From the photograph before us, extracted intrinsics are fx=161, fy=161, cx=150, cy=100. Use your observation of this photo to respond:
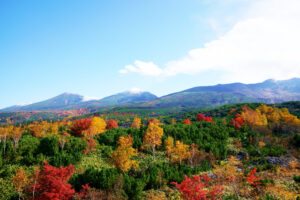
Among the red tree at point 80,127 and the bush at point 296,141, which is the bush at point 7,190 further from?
the bush at point 296,141

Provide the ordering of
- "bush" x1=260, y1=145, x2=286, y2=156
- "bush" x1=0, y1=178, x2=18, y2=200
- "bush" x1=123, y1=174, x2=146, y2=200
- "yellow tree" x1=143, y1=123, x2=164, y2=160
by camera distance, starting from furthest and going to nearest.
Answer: "yellow tree" x1=143, y1=123, x2=164, y2=160 → "bush" x1=260, y1=145, x2=286, y2=156 → "bush" x1=0, y1=178, x2=18, y2=200 → "bush" x1=123, y1=174, x2=146, y2=200

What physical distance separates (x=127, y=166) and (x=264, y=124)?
153 ft

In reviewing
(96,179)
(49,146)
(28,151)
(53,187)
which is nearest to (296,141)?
(96,179)

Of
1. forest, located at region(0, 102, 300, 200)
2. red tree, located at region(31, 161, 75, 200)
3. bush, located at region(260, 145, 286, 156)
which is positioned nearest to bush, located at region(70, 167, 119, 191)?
forest, located at region(0, 102, 300, 200)

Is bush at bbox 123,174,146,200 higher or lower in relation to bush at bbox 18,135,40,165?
lower

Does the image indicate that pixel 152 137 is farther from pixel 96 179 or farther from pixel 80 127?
pixel 80 127

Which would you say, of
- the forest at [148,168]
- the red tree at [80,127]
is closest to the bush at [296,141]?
the forest at [148,168]

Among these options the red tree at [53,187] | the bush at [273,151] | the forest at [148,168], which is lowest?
the bush at [273,151]

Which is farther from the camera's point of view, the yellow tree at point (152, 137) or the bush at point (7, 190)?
the yellow tree at point (152, 137)

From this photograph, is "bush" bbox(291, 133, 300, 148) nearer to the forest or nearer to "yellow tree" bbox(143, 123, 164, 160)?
the forest

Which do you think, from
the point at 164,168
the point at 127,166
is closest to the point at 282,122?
the point at 164,168

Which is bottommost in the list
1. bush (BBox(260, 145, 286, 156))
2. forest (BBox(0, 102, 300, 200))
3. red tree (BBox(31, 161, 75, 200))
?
bush (BBox(260, 145, 286, 156))

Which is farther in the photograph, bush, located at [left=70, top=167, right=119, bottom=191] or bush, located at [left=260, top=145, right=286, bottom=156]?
bush, located at [left=260, top=145, right=286, bottom=156]

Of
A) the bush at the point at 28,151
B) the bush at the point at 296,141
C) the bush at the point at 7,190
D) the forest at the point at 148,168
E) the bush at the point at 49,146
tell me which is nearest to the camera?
the forest at the point at 148,168
